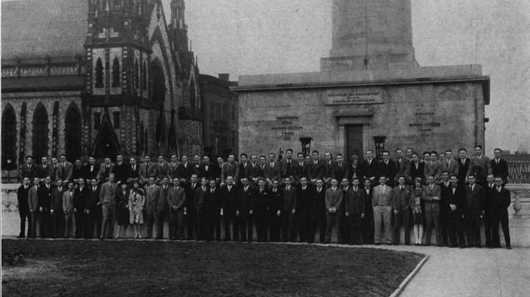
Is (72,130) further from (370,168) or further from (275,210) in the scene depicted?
(370,168)

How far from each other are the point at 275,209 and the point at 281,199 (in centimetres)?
28

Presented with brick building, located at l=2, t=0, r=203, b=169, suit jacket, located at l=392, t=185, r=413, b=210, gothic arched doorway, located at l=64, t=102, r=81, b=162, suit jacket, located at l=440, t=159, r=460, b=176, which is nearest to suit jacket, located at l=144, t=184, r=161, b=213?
suit jacket, located at l=392, t=185, r=413, b=210

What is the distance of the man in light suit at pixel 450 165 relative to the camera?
1488cm

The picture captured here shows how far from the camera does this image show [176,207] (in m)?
15.8

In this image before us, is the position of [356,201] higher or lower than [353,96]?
lower

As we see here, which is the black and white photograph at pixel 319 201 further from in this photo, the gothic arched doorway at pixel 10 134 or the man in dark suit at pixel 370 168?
the gothic arched doorway at pixel 10 134

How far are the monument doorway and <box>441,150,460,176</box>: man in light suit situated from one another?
178 inches

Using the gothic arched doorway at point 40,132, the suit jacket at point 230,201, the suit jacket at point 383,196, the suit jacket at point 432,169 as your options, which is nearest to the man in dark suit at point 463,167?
the suit jacket at point 432,169

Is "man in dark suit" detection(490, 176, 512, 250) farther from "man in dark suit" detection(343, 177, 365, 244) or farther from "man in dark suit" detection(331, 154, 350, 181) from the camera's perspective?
"man in dark suit" detection(331, 154, 350, 181)

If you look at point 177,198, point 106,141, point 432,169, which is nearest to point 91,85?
point 106,141

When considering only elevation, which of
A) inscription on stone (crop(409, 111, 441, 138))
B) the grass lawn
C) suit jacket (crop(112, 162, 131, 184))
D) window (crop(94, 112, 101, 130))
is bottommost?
the grass lawn

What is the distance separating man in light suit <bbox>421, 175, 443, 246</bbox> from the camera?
14.3 metres

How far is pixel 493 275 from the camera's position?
10.3 m

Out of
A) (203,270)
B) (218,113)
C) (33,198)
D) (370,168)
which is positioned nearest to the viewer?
(203,270)
